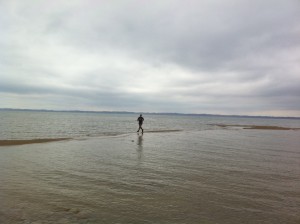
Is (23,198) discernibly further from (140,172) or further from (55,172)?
(140,172)

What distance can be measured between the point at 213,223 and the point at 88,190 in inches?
181

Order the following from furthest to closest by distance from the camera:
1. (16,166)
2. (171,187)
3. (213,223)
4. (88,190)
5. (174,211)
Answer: (16,166) → (171,187) → (88,190) → (174,211) → (213,223)

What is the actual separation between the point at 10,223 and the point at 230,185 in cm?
785

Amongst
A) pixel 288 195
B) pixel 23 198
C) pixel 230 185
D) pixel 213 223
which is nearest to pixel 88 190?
pixel 23 198

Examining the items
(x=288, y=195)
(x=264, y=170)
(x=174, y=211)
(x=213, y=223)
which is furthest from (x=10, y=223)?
(x=264, y=170)

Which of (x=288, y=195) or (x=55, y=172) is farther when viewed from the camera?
(x=55, y=172)

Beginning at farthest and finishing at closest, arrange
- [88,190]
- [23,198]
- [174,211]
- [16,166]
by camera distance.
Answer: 1. [16,166]
2. [88,190]
3. [23,198]
4. [174,211]

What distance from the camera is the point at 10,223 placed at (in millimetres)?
6531

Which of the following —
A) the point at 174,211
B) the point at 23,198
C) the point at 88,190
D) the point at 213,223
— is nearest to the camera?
the point at 213,223

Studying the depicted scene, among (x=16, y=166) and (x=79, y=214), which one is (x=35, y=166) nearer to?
(x=16, y=166)

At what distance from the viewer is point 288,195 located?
381 inches

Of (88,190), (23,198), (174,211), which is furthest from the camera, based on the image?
(88,190)

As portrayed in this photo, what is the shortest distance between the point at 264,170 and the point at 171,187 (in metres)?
6.34

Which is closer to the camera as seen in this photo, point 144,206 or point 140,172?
point 144,206
